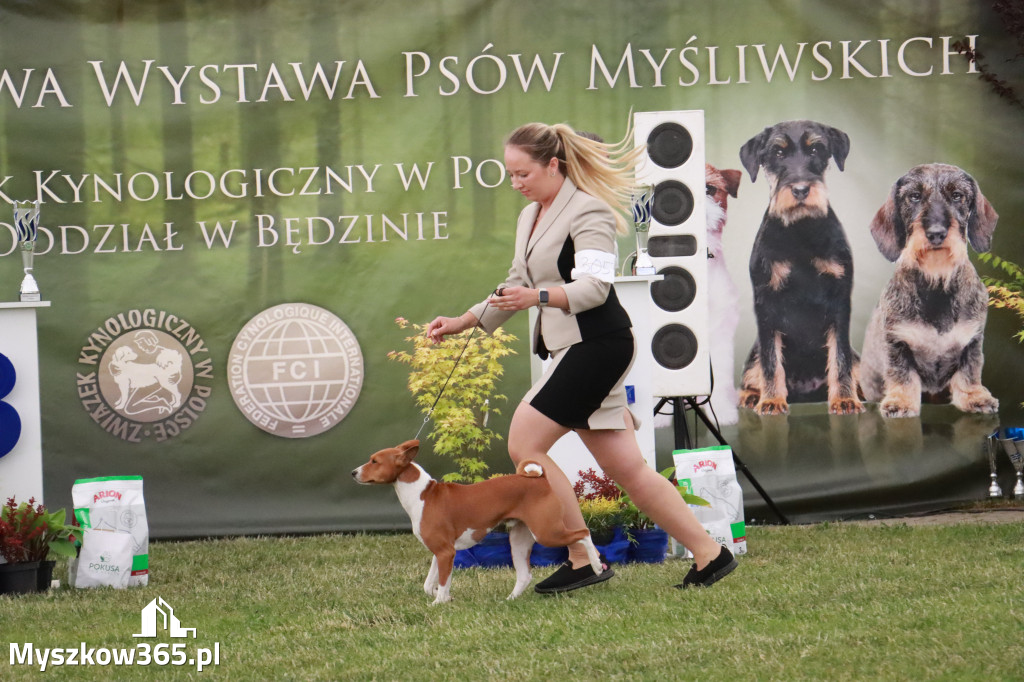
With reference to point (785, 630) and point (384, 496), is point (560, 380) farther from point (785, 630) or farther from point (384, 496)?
point (384, 496)

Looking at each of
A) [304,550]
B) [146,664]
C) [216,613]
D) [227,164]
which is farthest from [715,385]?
[146,664]

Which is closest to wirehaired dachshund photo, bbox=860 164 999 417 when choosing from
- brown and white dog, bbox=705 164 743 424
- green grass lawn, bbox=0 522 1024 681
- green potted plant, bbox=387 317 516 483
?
brown and white dog, bbox=705 164 743 424

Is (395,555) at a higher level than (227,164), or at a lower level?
lower

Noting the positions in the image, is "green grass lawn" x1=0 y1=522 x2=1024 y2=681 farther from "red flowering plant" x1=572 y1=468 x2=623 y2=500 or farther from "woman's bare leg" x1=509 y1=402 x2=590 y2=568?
"red flowering plant" x1=572 y1=468 x2=623 y2=500

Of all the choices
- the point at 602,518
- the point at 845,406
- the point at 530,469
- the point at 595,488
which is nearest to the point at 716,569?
the point at 530,469

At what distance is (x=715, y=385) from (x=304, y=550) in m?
2.30

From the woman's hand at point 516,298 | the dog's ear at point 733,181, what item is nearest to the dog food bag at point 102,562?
the woman's hand at point 516,298

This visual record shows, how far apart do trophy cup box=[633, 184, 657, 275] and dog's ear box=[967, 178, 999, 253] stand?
2.01m

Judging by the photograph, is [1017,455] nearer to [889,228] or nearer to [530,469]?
[889,228]

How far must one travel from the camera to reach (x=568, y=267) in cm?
378

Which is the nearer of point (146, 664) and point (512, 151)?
point (146, 664)

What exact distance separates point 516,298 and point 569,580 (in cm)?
100

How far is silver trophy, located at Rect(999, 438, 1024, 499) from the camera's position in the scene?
6457 mm

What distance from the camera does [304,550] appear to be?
19.5ft
